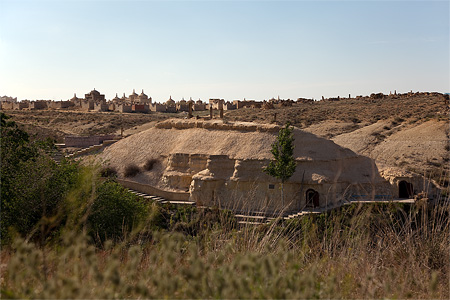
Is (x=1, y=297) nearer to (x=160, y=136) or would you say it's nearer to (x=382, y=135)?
(x=160, y=136)

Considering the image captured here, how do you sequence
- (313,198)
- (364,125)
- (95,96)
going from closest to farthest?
(313,198)
(364,125)
(95,96)

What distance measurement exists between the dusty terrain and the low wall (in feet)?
35.8

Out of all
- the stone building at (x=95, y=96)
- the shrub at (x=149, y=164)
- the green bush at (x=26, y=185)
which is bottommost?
the shrub at (x=149, y=164)

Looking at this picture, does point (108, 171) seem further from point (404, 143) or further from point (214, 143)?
point (404, 143)

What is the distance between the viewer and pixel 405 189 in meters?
22.0

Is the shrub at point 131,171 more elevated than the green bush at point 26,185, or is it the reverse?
the green bush at point 26,185

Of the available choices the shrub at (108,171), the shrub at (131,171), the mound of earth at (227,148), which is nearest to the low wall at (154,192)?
the mound of earth at (227,148)

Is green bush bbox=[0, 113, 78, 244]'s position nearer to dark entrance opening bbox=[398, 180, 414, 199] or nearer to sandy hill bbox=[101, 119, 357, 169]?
sandy hill bbox=[101, 119, 357, 169]

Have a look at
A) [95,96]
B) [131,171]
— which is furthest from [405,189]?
[95,96]

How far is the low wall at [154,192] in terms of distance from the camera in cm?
2242

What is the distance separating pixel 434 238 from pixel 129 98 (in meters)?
91.7

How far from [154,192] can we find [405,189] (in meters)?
12.9

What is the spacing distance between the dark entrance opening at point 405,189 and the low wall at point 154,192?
10.7 meters

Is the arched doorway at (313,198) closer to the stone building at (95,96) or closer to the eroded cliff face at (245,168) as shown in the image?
the eroded cliff face at (245,168)
